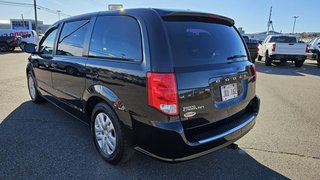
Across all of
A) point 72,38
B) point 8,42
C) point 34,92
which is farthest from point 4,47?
point 72,38

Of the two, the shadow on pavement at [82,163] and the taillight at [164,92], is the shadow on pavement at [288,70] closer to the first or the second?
the shadow on pavement at [82,163]

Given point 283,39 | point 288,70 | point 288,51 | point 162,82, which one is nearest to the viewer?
point 162,82

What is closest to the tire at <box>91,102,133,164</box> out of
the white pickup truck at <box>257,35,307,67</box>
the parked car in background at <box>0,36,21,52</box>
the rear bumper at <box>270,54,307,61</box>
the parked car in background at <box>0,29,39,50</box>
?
the white pickup truck at <box>257,35,307,67</box>

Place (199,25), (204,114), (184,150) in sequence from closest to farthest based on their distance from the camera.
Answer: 1. (184,150)
2. (204,114)
3. (199,25)

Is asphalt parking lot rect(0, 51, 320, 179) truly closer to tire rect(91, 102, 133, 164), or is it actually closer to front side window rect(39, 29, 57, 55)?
tire rect(91, 102, 133, 164)

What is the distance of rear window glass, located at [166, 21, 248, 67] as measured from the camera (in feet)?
7.83

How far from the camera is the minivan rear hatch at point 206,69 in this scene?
2.35 metres

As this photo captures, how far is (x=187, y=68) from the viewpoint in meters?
2.35

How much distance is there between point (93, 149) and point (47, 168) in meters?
0.65

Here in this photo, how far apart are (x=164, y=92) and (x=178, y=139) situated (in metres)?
0.45

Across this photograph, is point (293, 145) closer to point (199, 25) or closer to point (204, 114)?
point (204, 114)

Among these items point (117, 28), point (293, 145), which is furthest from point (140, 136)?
point (293, 145)

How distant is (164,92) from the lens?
2.26 metres

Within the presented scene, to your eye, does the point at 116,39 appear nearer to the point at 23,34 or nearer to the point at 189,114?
the point at 189,114
